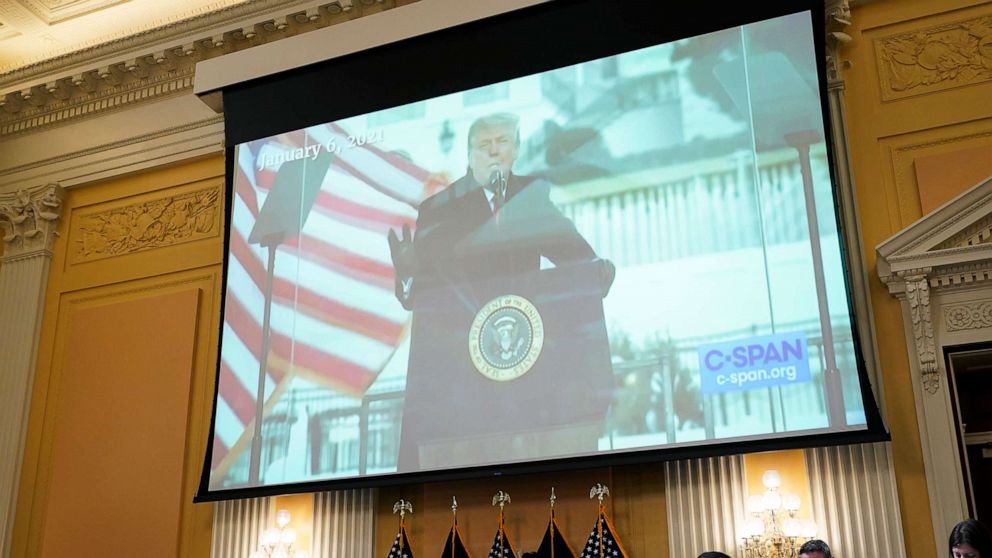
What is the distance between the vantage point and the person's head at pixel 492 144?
6.73m

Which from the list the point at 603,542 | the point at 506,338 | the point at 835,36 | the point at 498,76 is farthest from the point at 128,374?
the point at 835,36

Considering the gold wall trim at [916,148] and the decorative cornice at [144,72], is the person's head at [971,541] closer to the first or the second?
the gold wall trim at [916,148]

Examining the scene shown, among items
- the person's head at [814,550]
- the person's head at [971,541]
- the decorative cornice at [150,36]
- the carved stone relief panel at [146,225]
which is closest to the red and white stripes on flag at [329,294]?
the carved stone relief panel at [146,225]

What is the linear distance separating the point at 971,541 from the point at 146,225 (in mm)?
6462

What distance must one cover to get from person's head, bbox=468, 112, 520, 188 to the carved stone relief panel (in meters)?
2.39

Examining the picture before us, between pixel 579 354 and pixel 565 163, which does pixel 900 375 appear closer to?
pixel 579 354

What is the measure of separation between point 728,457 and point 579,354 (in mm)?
1002

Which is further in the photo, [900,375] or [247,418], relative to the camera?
[247,418]

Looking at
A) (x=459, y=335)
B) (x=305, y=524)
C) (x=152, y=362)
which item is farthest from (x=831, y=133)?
(x=152, y=362)

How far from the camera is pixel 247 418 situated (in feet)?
22.7

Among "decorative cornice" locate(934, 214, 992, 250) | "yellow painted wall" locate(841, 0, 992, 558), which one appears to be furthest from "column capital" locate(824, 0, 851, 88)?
"decorative cornice" locate(934, 214, 992, 250)

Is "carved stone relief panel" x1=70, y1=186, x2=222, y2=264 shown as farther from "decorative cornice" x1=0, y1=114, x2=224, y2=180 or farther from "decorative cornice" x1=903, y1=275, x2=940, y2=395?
"decorative cornice" x1=903, y1=275, x2=940, y2=395

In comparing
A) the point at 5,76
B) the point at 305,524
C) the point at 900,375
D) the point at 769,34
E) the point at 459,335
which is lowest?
the point at 305,524

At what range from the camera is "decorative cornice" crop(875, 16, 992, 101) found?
6164 millimetres
